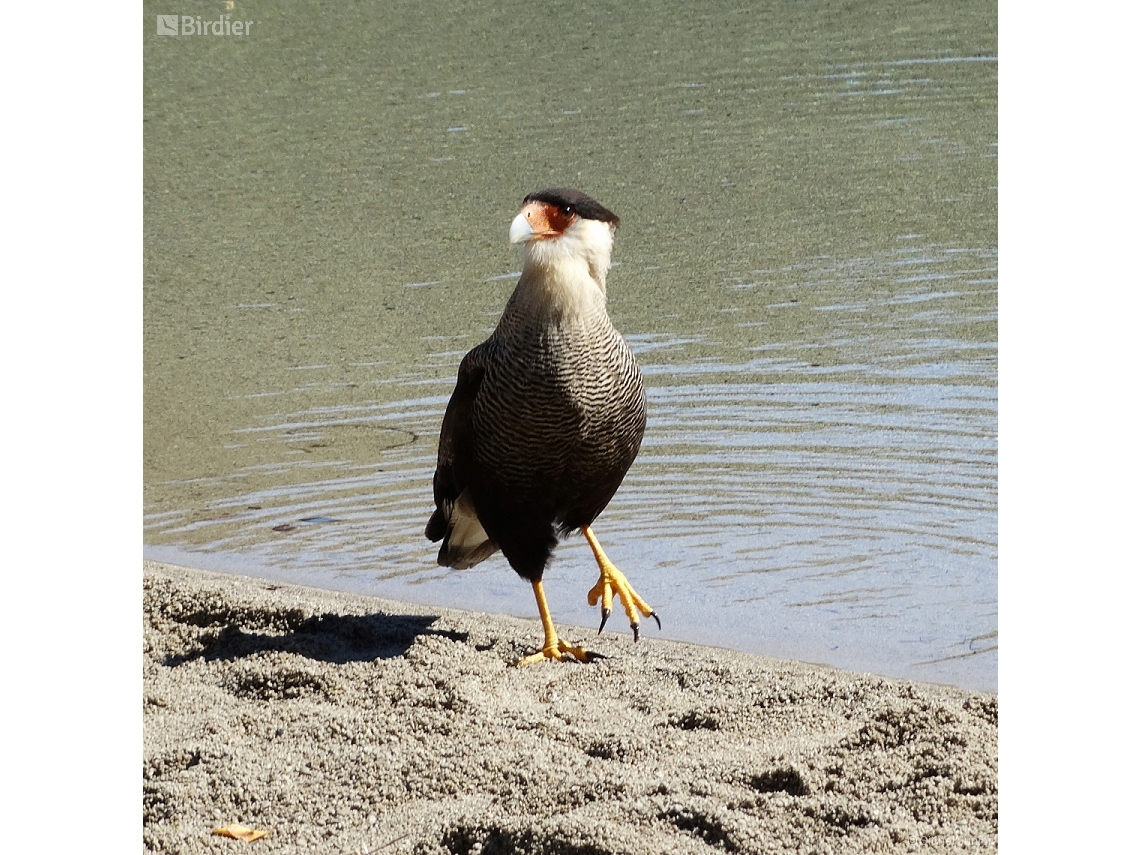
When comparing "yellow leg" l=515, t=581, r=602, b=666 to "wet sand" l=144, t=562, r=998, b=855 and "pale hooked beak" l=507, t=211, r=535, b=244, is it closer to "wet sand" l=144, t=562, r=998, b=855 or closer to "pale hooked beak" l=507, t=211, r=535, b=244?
"wet sand" l=144, t=562, r=998, b=855

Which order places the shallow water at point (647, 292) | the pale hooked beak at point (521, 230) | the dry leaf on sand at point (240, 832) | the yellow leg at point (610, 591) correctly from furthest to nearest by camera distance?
the shallow water at point (647, 292), the yellow leg at point (610, 591), the pale hooked beak at point (521, 230), the dry leaf on sand at point (240, 832)

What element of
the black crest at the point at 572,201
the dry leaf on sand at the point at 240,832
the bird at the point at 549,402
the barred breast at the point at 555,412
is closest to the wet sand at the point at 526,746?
the dry leaf on sand at the point at 240,832

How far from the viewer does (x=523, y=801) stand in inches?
137

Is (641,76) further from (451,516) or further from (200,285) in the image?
(451,516)

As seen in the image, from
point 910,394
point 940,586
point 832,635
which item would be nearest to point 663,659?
point 832,635

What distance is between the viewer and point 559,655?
4.43 m

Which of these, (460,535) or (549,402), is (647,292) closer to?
(460,535)

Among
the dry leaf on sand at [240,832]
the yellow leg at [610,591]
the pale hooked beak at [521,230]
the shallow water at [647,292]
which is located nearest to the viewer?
the dry leaf on sand at [240,832]

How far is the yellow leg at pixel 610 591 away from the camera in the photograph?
4.55m

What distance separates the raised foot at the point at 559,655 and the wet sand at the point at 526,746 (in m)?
0.04

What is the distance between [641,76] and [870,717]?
4499 mm

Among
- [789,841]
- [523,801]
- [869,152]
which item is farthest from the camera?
[869,152]

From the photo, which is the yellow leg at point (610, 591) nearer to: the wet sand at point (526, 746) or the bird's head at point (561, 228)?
the wet sand at point (526, 746)

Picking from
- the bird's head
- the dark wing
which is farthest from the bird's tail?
the bird's head
